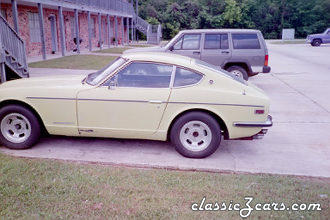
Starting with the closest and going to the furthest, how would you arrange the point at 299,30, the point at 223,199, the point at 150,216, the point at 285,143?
the point at 150,216 < the point at 223,199 < the point at 285,143 < the point at 299,30

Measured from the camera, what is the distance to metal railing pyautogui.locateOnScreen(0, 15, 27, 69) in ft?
31.9

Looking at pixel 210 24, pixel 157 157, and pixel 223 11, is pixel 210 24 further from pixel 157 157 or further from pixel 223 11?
pixel 157 157

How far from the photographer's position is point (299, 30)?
53.0 meters

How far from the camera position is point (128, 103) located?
4.75m

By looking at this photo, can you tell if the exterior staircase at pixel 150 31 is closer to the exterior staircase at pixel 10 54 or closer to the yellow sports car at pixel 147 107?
the exterior staircase at pixel 10 54

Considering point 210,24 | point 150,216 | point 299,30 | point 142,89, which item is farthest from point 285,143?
point 299,30

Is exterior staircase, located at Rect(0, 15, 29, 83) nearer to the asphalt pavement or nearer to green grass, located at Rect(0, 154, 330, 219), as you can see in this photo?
the asphalt pavement

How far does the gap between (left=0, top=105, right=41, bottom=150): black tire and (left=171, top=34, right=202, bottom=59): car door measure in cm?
648

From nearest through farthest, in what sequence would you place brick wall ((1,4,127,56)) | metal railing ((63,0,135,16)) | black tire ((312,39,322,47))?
brick wall ((1,4,127,56)) < metal railing ((63,0,135,16)) < black tire ((312,39,322,47))

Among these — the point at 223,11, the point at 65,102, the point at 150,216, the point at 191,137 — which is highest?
the point at 223,11

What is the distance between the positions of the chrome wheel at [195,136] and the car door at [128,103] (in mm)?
451

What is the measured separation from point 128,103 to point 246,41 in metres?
7.01

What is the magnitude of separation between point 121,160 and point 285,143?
299 centimetres

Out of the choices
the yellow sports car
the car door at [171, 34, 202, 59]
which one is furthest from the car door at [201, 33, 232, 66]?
the yellow sports car
